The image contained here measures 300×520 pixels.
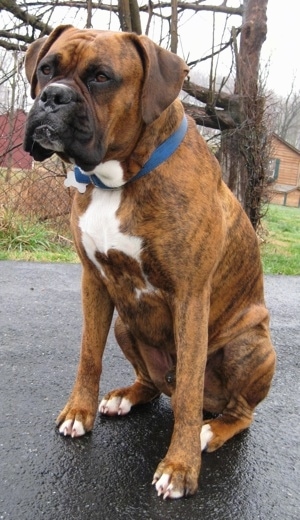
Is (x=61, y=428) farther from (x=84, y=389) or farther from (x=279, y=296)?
(x=279, y=296)

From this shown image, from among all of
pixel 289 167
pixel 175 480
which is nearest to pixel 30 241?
pixel 175 480

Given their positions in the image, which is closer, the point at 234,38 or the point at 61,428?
the point at 61,428

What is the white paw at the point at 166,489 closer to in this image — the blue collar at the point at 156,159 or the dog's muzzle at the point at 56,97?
the blue collar at the point at 156,159

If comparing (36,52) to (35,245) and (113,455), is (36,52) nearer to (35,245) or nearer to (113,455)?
(113,455)

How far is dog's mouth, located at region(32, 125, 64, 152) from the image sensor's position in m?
2.00

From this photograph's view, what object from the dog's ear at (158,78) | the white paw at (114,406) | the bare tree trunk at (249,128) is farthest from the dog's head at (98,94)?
the bare tree trunk at (249,128)

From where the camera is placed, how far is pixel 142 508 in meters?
1.98

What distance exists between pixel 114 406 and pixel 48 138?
132 centimetres

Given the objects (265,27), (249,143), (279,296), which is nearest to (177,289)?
(279,296)

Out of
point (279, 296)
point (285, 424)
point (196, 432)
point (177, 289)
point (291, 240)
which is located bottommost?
point (291, 240)

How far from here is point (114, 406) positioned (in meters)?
2.67

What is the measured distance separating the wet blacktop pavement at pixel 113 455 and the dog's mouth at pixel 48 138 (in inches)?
48.1

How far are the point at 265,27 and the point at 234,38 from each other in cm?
74

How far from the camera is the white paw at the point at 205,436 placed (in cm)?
239
